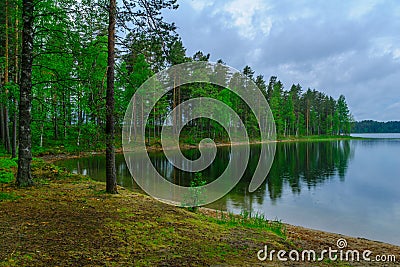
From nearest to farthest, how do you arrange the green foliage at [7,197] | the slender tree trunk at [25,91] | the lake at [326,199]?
the green foliage at [7,197] < the slender tree trunk at [25,91] < the lake at [326,199]

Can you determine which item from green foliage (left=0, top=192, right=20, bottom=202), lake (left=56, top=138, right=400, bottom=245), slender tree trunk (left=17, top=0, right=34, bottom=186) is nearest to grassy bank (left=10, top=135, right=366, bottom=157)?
slender tree trunk (left=17, top=0, right=34, bottom=186)

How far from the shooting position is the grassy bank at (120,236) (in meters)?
4.86

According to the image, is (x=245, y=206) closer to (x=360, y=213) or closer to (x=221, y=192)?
(x=221, y=192)

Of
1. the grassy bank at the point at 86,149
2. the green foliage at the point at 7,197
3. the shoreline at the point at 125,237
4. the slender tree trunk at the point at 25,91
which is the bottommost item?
the shoreline at the point at 125,237

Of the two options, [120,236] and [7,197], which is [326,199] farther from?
[7,197]

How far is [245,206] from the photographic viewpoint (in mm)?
13648

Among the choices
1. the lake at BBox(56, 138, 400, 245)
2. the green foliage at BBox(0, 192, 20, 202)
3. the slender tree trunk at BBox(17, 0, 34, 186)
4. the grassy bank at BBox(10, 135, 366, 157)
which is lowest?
the lake at BBox(56, 138, 400, 245)

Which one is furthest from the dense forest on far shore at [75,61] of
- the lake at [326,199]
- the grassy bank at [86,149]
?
the lake at [326,199]

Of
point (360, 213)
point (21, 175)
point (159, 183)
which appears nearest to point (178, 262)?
point (21, 175)

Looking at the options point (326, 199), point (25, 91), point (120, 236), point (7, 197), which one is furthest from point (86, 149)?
point (326, 199)

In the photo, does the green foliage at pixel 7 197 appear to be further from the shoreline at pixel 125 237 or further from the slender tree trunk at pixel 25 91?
the slender tree trunk at pixel 25 91

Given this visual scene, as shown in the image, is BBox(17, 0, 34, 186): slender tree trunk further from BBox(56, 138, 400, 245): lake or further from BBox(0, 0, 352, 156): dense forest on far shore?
BBox(56, 138, 400, 245): lake

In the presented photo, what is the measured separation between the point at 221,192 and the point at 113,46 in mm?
10043

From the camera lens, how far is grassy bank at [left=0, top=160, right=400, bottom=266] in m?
4.86
